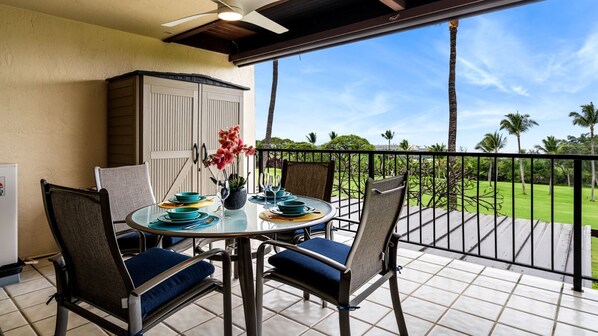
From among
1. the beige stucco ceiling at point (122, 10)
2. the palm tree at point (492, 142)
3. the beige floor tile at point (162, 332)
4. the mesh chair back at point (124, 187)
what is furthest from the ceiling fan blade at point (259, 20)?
the palm tree at point (492, 142)

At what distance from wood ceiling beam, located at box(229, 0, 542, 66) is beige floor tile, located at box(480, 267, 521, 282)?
7.17 feet

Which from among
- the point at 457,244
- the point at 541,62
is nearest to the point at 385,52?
the point at 541,62

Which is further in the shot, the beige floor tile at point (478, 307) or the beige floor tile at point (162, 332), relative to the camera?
the beige floor tile at point (478, 307)

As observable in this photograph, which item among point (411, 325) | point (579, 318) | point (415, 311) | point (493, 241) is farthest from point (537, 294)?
point (493, 241)

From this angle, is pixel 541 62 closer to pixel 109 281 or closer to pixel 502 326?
pixel 502 326

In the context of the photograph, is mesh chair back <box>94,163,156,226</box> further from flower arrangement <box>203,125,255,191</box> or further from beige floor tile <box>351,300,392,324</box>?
beige floor tile <box>351,300,392,324</box>

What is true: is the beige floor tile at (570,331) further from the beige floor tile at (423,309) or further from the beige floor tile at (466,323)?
the beige floor tile at (423,309)

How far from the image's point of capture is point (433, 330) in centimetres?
196

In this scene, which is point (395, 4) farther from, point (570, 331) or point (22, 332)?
point (22, 332)

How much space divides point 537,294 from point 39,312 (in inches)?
133

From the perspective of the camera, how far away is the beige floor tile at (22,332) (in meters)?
1.89

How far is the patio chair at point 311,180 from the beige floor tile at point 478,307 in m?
0.99

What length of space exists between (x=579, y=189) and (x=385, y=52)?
2526 centimetres

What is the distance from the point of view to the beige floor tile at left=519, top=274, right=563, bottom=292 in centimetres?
251
